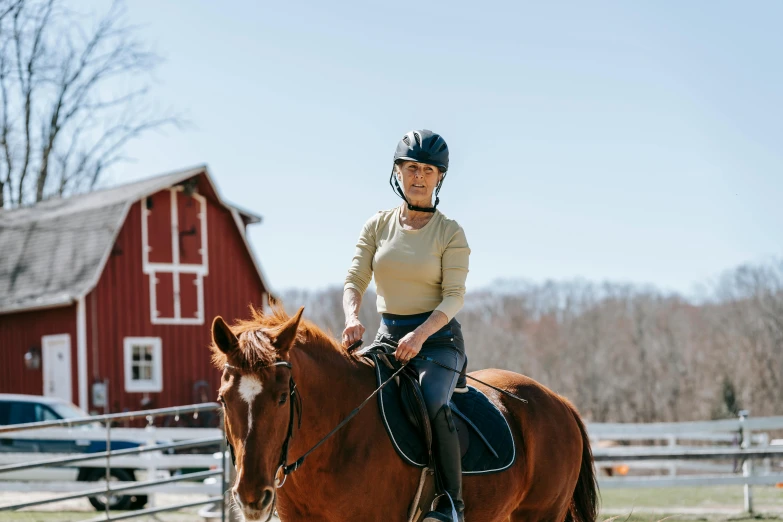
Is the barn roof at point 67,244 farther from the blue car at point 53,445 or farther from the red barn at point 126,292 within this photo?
the blue car at point 53,445

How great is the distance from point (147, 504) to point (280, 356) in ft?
40.4

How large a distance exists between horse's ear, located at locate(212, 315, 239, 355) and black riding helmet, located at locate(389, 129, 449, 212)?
1457mm

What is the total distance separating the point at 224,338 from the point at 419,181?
1.57 meters

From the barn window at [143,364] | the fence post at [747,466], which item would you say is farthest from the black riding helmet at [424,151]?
the barn window at [143,364]

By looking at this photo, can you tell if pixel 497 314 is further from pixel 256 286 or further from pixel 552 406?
pixel 552 406

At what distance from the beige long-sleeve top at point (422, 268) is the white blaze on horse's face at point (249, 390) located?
48.4 inches

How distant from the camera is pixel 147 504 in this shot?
15.6 meters

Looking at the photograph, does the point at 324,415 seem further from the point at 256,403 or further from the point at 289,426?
the point at 256,403

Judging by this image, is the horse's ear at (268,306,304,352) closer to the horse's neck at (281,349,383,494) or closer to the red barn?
the horse's neck at (281,349,383,494)

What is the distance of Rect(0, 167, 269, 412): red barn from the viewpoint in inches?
1019

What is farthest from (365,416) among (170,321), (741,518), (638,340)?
(638,340)

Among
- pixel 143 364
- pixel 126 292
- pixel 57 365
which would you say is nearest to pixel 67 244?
pixel 126 292

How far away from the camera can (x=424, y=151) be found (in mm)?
5266

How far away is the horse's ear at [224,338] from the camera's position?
4219 millimetres
